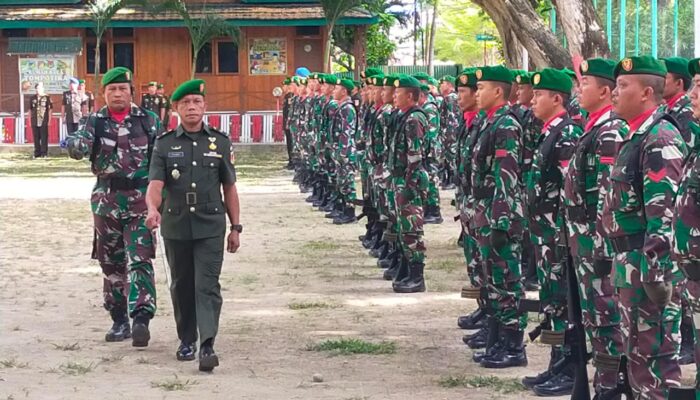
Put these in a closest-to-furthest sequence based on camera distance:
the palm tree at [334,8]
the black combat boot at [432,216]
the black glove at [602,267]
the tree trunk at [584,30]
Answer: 1. the black glove at [602,267]
2. the tree trunk at [584,30]
3. the black combat boot at [432,216]
4. the palm tree at [334,8]

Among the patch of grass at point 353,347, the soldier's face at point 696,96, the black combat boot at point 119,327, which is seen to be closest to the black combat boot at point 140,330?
the black combat boot at point 119,327

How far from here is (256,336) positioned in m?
9.88

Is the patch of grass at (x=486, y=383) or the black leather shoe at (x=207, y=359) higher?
the black leather shoe at (x=207, y=359)

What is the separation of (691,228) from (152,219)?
428 centimetres

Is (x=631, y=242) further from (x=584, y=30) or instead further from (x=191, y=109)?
(x=584, y=30)

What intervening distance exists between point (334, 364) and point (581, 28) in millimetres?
9545

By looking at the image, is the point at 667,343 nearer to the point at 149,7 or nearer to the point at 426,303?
the point at 426,303

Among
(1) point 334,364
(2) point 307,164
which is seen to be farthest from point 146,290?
(2) point 307,164

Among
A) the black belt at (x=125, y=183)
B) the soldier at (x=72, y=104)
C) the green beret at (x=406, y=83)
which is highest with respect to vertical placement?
the green beret at (x=406, y=83)

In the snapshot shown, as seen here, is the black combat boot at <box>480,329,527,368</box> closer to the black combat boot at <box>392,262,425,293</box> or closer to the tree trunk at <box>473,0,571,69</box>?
the black combat boot at <box>392,262,425,293</box>

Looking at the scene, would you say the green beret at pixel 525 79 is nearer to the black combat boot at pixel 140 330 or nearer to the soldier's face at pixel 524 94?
the soldier's face at pixel 524 94

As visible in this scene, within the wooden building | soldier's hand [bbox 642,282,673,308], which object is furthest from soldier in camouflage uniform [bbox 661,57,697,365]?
the wooden building

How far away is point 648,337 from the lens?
5863mm

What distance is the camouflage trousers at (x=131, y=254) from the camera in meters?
9.20
